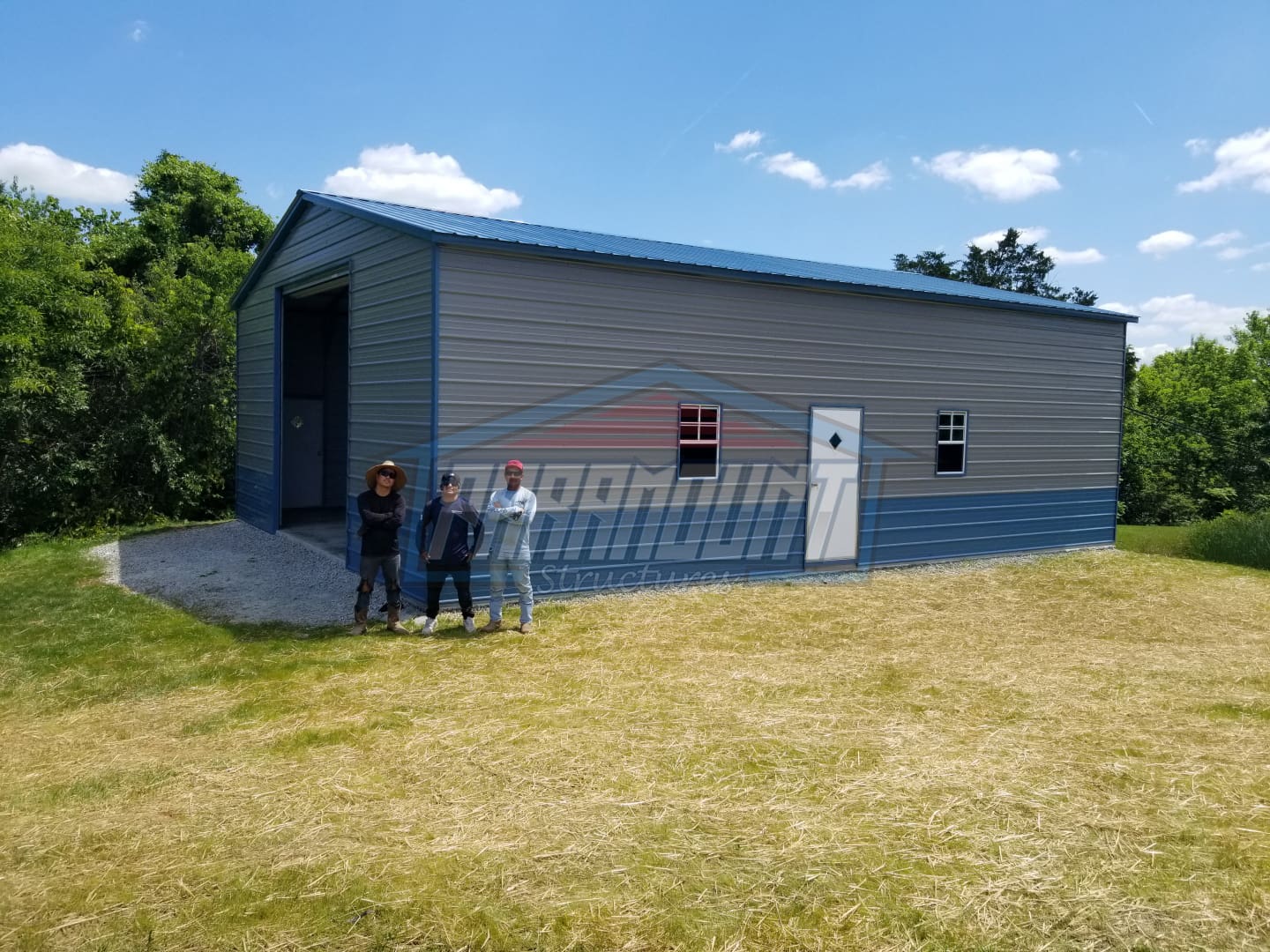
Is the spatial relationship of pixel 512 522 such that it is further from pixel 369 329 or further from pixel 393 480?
pixel 369 329

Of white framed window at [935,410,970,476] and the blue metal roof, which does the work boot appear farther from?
white framed window at [935,410,970,476]

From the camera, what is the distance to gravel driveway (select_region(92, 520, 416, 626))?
9.08 metres

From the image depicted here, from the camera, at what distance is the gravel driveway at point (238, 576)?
29.8ft

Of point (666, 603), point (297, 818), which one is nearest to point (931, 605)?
point (666, 603)

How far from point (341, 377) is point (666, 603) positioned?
9.03 meters

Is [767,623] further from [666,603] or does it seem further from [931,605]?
[931,605]

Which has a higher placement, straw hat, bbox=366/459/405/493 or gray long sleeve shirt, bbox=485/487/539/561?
straw hat, bbox=366/459/405/493

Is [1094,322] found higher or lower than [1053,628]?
higher

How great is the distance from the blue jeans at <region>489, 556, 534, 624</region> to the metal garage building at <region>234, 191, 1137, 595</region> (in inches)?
42.8

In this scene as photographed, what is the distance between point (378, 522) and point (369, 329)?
10.5ft

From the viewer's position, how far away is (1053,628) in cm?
930

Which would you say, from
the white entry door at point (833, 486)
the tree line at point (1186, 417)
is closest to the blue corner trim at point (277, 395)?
the white entry door at point (833, 486)

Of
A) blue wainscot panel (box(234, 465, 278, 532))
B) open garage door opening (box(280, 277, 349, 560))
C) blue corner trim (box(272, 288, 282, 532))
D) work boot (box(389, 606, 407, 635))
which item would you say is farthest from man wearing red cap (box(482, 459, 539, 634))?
open garage door opening (box(280, 277, 349, 560))

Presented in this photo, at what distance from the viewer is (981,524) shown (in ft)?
44.7
